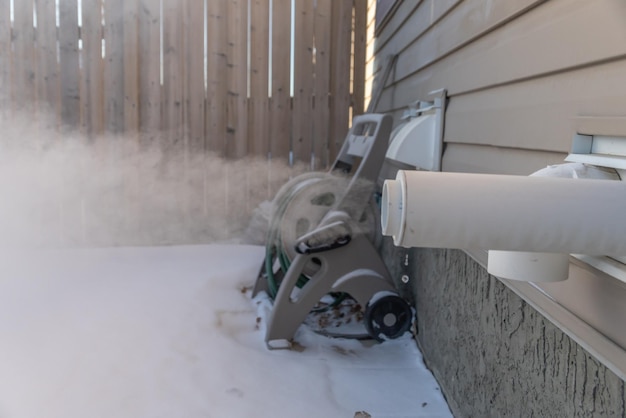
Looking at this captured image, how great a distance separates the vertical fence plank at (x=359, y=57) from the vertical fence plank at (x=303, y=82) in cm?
36

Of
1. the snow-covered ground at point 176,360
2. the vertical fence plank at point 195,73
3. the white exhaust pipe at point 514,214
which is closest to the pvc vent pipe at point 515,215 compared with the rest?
the white exhaust pipe at point 514,214

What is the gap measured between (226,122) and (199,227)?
3.07ft

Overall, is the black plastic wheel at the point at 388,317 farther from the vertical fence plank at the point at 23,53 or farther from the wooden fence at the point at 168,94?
the vertical fence plank at the point at 23,53

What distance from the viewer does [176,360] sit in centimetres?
269

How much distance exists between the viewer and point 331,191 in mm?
3277

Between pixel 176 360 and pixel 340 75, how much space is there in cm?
298

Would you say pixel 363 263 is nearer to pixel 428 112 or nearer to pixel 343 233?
pixel 343 233

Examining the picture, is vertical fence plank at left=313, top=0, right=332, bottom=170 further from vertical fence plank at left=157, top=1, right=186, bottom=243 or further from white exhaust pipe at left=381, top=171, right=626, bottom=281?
white exhaust pipe at left=381, top=171, right=626, bottom=281

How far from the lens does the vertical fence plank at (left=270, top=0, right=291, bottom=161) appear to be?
486 centimetres

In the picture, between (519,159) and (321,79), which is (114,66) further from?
(519,159)

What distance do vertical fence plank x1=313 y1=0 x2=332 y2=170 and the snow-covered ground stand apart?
58.0 inches

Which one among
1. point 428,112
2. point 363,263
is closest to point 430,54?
point 428,112

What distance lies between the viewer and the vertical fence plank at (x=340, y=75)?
4918 millimetres

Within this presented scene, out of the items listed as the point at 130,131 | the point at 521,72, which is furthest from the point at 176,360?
the point at 130,131
